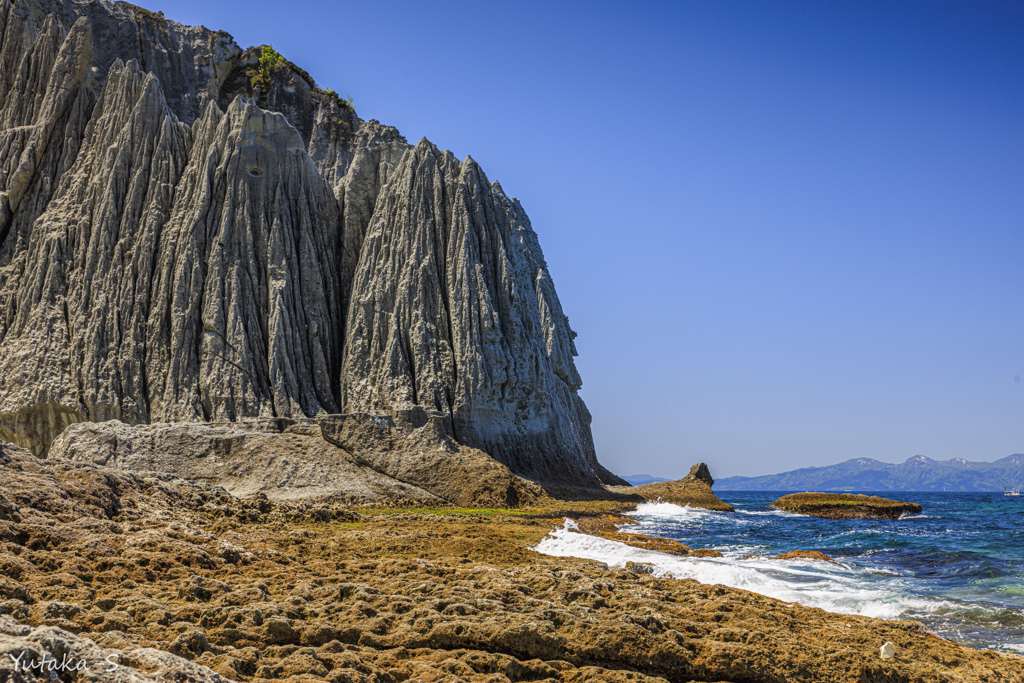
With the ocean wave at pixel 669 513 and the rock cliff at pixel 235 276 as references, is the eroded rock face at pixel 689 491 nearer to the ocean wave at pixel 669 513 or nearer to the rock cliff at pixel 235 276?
the ocean wave at pixel 669 513

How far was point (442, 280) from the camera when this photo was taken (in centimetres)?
3650

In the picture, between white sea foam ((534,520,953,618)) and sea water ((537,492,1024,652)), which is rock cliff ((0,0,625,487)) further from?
white sea foam ((534,520,953,618))

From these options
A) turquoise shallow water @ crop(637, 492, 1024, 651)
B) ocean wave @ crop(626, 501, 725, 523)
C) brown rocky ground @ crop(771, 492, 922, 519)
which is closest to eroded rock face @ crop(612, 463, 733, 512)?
ocean wave @ crop(626, 501, 725, 523)

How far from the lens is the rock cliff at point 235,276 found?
103 feet

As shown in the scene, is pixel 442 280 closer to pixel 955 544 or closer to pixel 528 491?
pixel 528 491

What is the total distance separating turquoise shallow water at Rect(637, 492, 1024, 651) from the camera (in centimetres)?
1176

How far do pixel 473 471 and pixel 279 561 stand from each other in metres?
17.4

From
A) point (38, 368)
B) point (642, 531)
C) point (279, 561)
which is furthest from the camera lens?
point (38, 368)

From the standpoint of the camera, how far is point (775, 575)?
14570 millimetres

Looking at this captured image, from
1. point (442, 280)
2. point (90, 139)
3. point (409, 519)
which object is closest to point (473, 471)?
point (409, 519)

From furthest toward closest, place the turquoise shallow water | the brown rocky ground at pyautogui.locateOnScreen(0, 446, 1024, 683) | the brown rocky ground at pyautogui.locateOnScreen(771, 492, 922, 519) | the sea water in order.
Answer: the brown rocky ground at pyautogui.locateOnScreen(771, 492, 922, 519) → the sea water → the turquoise shallow water → the brown rocky ground at pyautogui.locateOnScreen(0, 446, 1024, 683)

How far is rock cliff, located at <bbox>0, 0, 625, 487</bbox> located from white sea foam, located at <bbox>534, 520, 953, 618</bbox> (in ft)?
45.5

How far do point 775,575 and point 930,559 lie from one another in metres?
7.88

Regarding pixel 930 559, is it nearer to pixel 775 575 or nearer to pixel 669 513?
pixel 775 575
